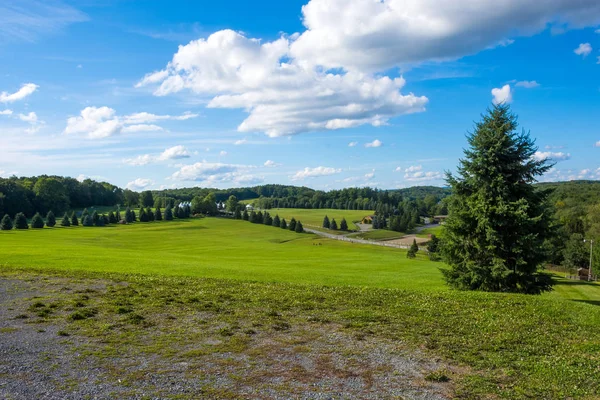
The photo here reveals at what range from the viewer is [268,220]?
367 ft

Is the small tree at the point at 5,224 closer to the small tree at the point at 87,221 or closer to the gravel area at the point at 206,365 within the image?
the small tree at the point at 87,221

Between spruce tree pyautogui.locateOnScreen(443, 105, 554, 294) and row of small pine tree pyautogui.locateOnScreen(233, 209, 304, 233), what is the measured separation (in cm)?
8343

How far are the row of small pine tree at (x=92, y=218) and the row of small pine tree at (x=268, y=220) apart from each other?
18.1 m

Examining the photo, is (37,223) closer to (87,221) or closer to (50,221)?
(50,221)

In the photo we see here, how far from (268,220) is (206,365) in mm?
103426

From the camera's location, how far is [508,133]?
1920cm

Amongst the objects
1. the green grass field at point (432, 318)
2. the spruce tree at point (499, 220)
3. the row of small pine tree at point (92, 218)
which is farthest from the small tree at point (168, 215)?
the spruce tree at point (499, 220)

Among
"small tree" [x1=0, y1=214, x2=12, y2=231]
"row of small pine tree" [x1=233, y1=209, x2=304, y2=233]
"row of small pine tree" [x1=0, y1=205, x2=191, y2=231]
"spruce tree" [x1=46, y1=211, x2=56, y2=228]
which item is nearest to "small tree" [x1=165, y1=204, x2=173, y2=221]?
"row of small pine tree" [x1=0, y1=205, x2=191, y2=231]

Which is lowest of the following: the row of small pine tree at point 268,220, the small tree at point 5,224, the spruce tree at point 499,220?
the small tree at point 5,224

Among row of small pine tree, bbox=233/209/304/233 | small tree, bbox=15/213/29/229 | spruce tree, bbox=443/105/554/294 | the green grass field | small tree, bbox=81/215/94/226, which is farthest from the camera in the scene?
row of small pine tree, bbox=233/209/304/233

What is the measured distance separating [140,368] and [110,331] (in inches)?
131

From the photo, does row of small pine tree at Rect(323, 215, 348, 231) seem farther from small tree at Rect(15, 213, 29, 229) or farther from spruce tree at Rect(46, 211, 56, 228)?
small tree at Rect(15, 213, 29, 229)

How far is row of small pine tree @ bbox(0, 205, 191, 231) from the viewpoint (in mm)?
83812

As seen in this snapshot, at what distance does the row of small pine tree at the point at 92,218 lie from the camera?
83812 millimetres
